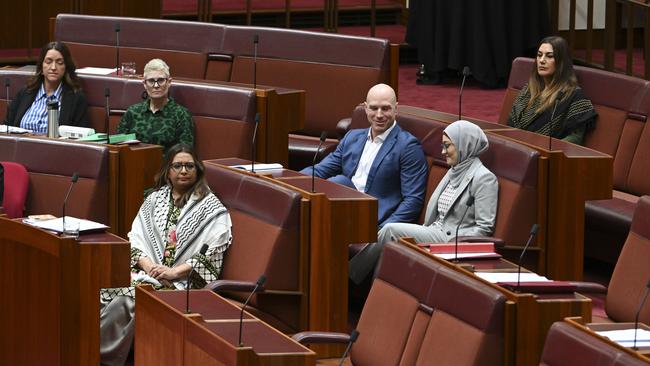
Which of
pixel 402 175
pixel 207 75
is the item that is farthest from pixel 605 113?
pixel 207 75

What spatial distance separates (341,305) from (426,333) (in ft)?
2.29

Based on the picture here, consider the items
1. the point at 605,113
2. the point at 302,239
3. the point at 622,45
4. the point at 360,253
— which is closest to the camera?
the point at 302,239

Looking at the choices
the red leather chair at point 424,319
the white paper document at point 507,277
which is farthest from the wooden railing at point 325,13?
the white paper document at point 507,277

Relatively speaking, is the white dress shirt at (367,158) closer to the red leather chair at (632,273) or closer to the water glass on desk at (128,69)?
the red leather chair at (632,273)

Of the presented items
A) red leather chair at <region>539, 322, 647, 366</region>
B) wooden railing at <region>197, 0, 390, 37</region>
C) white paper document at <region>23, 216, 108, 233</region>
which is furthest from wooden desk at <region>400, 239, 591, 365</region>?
wooden railing at <region>197, 0, 390, 37</region>

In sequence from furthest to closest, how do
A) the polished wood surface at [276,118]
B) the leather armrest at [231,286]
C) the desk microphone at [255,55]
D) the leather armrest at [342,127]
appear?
the desk microphone at [255,55]
the leather armrest at [342,127]
the polished wood surface at [276,118]
the leather armrest at [231,286]

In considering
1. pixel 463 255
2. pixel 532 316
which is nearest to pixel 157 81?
pixel 463 255

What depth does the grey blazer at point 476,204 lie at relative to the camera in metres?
3.51

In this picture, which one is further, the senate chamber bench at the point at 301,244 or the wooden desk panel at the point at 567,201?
the wooden desk panel at the point at 567,201

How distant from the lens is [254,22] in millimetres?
6227

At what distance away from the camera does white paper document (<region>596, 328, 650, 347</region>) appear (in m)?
2.44

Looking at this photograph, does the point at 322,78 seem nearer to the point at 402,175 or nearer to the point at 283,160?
the point at 283,160

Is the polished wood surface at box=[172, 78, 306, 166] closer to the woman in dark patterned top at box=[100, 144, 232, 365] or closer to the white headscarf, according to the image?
the woman in dark patterned top at box=[100, 144, 232, 365]

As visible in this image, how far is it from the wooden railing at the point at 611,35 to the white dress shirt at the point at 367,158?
1.51 m
